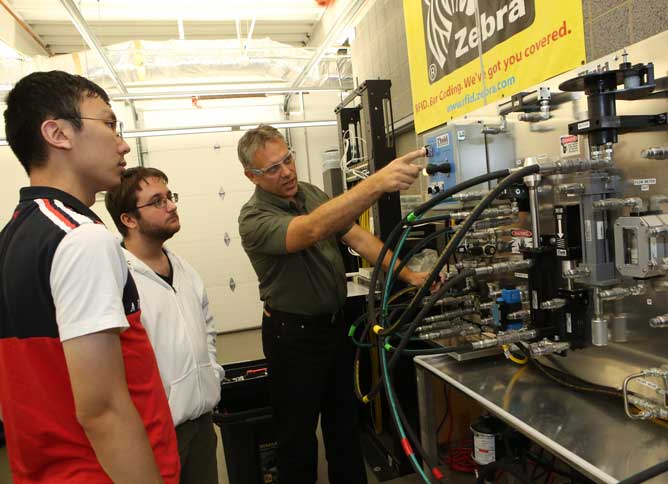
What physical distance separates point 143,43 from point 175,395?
3.12m

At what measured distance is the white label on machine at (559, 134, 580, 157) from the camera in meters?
A: 1.02

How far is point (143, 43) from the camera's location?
133 inches

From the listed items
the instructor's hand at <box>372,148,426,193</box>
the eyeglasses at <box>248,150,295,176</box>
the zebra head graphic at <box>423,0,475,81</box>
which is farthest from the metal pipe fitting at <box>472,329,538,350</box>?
the zebra head graphic at <box>423,0,475,81</box>

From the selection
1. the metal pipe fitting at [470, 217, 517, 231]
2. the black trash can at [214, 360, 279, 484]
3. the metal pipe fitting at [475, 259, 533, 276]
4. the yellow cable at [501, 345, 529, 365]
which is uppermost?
the metal pipe fitting at [470, 217, 517, 231]

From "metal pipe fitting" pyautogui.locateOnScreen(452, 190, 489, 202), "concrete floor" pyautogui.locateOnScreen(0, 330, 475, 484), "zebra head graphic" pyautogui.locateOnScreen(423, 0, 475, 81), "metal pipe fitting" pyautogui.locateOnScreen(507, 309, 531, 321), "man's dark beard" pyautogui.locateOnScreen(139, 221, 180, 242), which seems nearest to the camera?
"metal pipe fitting" pyautogui.locateOnScreen(507, 309, 531, 321)

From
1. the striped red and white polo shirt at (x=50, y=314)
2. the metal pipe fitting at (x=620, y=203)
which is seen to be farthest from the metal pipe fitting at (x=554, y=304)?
the striped red and white polo shirt at (x=50, y=314)

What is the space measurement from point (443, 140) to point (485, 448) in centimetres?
97

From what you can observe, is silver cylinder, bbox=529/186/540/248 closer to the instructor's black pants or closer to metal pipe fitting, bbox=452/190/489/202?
metal pipe fitting, bbox=452/190/489/202

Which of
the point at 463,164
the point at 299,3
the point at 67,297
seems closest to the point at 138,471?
the point at 67,297

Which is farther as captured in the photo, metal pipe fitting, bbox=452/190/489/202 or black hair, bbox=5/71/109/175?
metal pipe fitting, bbox=452/190/489/202

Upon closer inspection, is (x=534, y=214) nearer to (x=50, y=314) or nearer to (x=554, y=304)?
(x=554, y=304)

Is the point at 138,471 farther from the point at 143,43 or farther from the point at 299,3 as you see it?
the point at 299,3

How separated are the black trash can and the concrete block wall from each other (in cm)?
172

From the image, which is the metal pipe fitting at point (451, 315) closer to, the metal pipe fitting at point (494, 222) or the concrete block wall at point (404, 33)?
the metal pipe fitting at point (494, 222)
